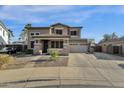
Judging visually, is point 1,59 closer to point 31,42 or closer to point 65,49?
point 65,49

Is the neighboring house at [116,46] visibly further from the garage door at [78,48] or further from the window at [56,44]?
the window at [56,44]

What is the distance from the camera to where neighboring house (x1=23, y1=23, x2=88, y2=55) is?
37250 mm

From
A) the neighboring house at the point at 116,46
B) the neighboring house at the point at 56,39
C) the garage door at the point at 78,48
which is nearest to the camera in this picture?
the neighboring house at the point at 56,39

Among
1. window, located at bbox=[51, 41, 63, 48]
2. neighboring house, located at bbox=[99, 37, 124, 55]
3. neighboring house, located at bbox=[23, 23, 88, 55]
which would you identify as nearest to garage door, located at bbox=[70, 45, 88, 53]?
Result: neighboring house, located at bbox=[23, 23, 88, 55]

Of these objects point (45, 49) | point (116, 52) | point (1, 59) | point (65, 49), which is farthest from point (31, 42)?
point (1, 59)

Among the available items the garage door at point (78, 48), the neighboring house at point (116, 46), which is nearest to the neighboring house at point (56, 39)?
the garage door at point (78, 48)

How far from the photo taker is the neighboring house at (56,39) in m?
37.2

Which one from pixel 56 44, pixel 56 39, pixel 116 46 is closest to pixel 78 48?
pixel 116 46

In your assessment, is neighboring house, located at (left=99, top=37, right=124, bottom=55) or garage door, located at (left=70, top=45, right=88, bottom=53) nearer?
neighboring house, located at (left=99, top=37, right=124, bottom=55)

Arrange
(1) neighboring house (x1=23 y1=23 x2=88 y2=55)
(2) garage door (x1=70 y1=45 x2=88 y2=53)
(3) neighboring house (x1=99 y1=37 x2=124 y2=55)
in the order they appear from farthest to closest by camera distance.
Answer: (2) garage door (x1=70 y1=45 x2=88 y2=53) < (3) neighboring house (x1=99 y1=37 x2=124 y2=55) < (1) neighboring house (x1=23 y1=23 x2=88 y2=55)

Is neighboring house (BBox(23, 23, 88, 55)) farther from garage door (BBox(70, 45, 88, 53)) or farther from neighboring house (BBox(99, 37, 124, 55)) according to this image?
neighboring house (BBox(99, 37, 124, 55))

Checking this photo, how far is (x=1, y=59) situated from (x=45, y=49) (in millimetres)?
19461
